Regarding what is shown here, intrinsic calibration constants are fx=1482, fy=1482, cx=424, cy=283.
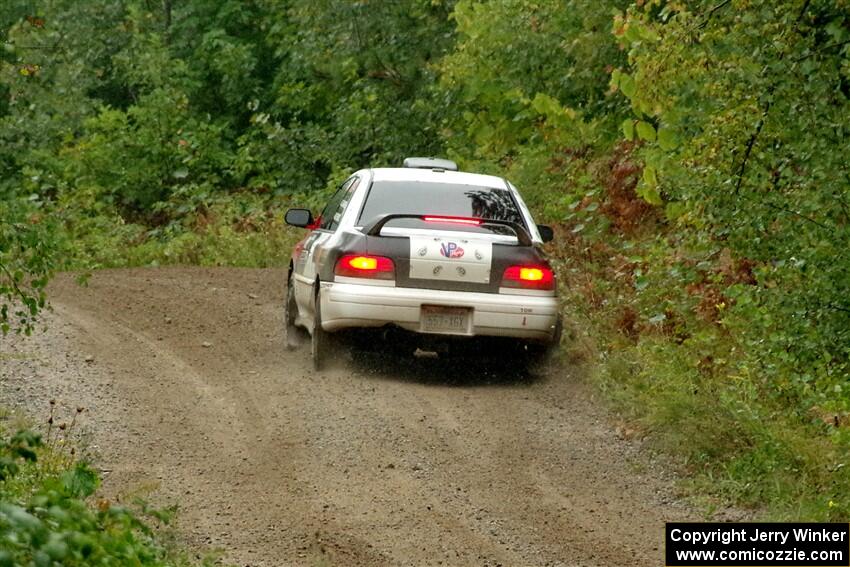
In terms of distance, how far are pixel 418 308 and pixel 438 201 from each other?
3.94ft

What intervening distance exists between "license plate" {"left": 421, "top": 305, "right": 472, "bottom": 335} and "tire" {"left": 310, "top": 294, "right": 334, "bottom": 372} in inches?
36.0

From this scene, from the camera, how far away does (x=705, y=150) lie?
954 centimetres

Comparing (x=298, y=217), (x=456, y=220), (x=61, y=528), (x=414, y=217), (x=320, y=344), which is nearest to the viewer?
(x=61, y=528)

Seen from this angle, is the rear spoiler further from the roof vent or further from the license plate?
the roof vent

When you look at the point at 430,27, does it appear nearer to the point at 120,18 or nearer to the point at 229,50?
the point at 229,50

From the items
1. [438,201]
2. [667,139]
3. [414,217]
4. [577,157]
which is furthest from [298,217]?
[577,157]

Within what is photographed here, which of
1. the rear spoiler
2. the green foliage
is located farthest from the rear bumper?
the green foliage

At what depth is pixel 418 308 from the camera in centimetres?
1162

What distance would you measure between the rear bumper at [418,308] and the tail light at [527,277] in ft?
0.32

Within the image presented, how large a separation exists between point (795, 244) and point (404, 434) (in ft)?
9.89

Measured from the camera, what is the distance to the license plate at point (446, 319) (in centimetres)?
1166

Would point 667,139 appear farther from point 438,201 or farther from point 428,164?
point 428,164

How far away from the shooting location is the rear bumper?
38.1 feet

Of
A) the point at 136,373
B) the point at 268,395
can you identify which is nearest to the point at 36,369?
the point at 136,373
